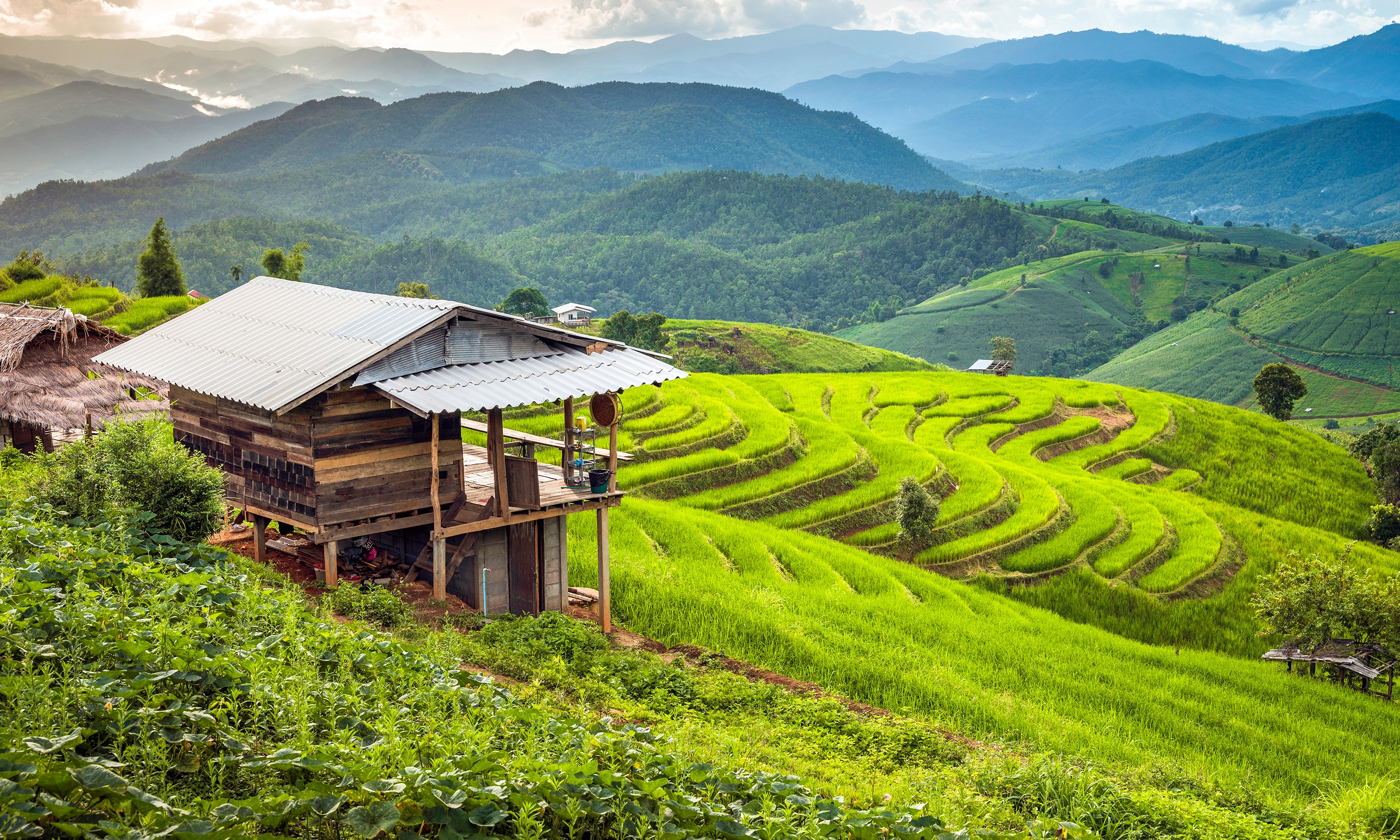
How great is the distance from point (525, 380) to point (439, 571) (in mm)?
2868

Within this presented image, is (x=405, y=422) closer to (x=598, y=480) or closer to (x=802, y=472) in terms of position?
(x=598, y=480)

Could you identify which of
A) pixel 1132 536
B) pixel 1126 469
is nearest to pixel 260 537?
pixel 1132 536

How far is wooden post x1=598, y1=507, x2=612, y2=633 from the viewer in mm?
13461

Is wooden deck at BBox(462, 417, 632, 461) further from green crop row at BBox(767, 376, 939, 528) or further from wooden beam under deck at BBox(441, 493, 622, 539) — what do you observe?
green crop row at BBox(767, 376, 939, 528)

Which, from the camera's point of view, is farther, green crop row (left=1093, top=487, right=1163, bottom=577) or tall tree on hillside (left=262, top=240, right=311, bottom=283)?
tall tree on hillside (left=262, top=240, right=311, bottom=283)

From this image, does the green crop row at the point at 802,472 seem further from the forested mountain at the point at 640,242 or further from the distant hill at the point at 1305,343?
the forested mountain at the point at 640,242

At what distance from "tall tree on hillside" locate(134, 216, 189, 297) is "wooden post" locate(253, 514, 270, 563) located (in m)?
34.2

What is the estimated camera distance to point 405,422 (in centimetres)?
1255

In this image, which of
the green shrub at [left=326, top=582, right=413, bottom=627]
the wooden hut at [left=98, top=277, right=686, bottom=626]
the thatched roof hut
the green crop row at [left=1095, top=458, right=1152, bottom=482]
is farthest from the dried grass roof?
the green crop row at [left=1095, top=458, right=1152, bottom=482]

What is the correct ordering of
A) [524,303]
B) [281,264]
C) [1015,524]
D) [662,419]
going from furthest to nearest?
1. [524,303]
2. [281,264]
3. [662,419]
4. [1015,524]

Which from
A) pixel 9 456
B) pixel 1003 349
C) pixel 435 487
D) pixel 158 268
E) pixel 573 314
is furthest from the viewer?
pixel 573 314

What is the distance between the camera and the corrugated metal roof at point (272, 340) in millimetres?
11602

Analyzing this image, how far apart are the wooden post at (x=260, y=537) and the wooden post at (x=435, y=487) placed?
2.79m

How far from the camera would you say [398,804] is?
5.11 metres
